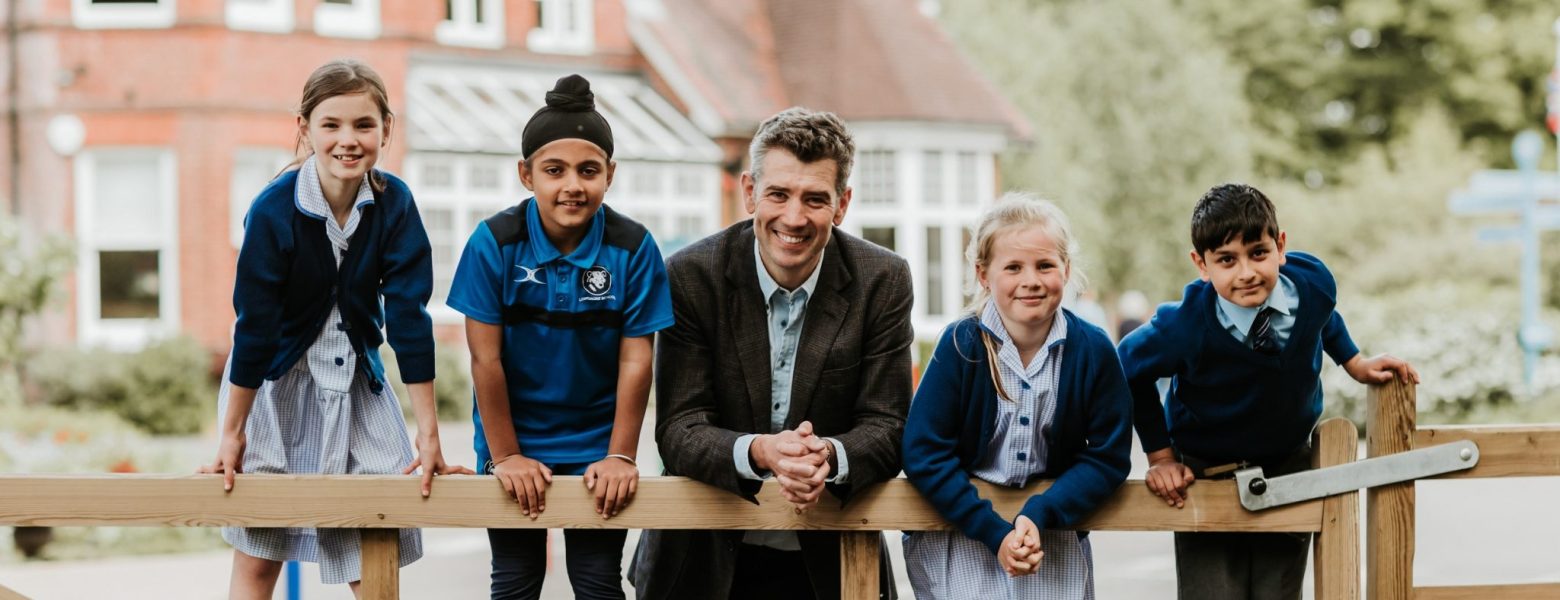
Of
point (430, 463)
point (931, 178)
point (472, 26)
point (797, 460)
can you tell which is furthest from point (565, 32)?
point (797, 460)

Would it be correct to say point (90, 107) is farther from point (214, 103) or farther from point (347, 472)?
point (347, 472)

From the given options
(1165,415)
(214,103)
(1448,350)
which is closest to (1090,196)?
(1448,350)

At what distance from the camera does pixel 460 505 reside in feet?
10.7

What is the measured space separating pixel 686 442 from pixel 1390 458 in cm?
149

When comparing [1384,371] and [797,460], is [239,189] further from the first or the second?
[1384,371]

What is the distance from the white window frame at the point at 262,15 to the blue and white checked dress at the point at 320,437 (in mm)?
18924

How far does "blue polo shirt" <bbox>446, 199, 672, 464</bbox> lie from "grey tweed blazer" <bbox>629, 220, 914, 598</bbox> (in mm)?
112

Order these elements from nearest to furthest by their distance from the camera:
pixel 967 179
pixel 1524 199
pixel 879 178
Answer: pixel 1524 199
pixel 879 178
pixel 967 179

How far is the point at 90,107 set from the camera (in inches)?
814

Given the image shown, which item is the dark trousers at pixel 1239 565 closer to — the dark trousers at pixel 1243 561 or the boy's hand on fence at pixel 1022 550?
the dark trousers at pixel 1243 561

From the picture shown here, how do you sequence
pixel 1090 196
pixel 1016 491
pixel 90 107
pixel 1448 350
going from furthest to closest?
pixel 1090 196 < pixel 90 107 < pixel 1448 350 < pixel 1016 491

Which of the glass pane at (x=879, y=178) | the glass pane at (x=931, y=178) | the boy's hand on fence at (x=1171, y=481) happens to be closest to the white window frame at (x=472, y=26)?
the glass pane at (x=879, y=178)

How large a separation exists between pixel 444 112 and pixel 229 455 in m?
20.1

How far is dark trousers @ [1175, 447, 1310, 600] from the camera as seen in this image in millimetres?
3654
